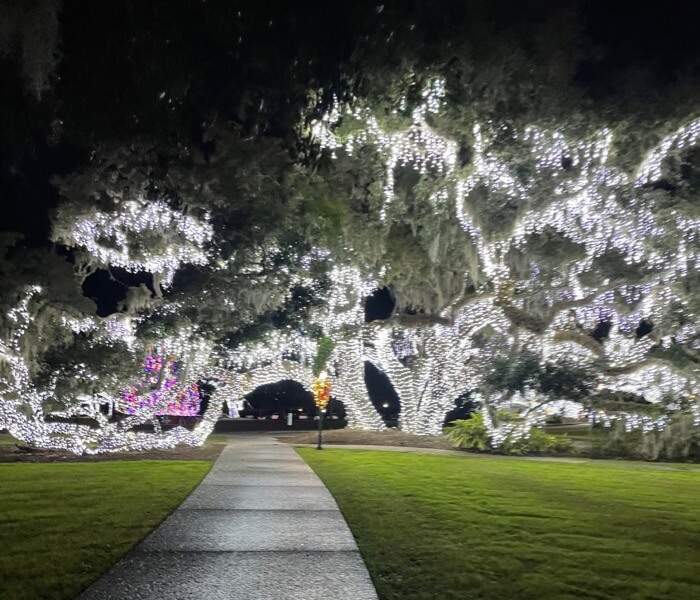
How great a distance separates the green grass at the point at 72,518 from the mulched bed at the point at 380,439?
863cm

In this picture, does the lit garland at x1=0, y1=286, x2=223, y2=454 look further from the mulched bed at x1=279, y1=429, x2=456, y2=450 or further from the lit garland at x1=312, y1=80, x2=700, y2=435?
the lit garland at x1=312, y1=80, x2=700, y2=435

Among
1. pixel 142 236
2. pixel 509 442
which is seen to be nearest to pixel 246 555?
pixel 142 236

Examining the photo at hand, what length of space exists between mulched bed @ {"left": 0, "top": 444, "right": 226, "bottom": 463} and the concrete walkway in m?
7.43

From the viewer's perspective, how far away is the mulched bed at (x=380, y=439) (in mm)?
19703

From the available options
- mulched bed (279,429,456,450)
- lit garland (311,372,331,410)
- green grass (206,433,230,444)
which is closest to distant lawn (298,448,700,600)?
lit garland (311,372,331,410)

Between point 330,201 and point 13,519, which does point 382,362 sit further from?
point 13,519

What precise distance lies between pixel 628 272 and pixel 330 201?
28.5ft

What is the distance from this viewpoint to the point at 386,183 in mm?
16844

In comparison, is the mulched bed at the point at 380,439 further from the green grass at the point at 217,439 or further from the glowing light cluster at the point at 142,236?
the glowing light cluster at the point at 142,236

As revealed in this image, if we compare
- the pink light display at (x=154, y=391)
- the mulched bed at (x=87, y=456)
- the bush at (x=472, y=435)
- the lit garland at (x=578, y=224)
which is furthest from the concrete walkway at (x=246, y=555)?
the bush at (x=472, y=435)

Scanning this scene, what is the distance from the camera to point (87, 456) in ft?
52.5

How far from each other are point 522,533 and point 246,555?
3.13m

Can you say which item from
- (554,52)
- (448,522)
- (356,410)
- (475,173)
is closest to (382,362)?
(356,410)

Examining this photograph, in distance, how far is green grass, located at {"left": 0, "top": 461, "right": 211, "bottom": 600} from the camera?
4.86 m
